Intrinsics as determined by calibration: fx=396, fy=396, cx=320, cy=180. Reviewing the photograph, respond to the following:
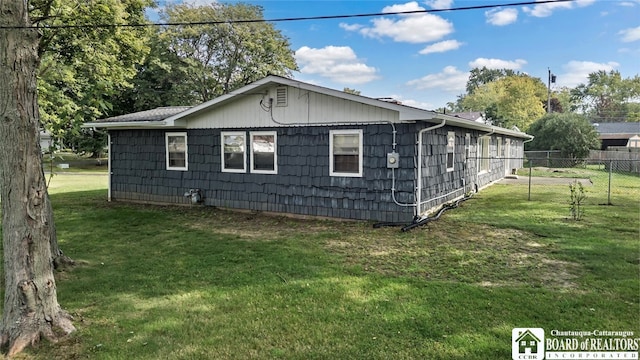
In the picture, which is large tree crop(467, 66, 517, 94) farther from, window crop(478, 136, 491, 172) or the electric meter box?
the electric meter box

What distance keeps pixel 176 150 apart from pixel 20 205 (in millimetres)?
7384

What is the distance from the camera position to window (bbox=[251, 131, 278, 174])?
916 cm

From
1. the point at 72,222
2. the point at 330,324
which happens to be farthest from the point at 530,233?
the point at 72,222

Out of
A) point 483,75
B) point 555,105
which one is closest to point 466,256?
point 555,105

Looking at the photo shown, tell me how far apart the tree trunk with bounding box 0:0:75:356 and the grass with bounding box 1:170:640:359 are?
0.93 feet

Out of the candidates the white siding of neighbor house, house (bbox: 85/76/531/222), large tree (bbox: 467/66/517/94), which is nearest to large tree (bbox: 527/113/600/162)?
house (bbox: 85/76/531/222)

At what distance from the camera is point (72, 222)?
8.52 metres

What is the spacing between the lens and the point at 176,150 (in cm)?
1060

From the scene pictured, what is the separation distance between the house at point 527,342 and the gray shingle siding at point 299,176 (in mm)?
4565

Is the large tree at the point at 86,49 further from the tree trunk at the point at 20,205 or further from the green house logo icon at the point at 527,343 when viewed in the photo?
the green house logo icon at the point at 527,343

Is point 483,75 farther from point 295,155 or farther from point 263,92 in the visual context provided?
point 295,155

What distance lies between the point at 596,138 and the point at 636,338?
96.3 feet

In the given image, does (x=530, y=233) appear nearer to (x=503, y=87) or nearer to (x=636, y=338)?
(x=636, y=338)

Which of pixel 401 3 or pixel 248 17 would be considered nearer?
pixel 401 3
